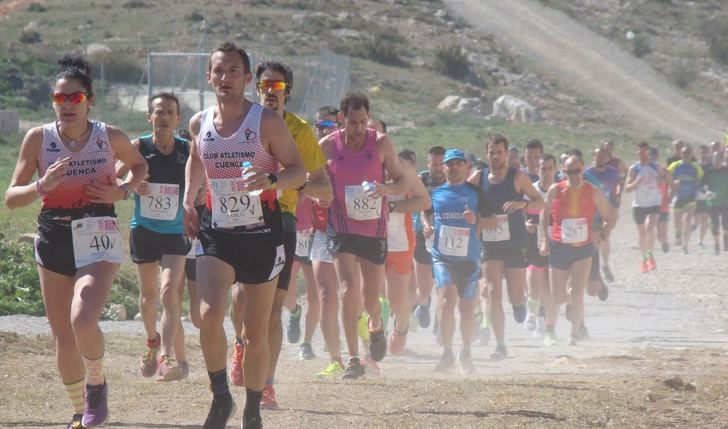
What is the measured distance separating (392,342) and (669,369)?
252 cm

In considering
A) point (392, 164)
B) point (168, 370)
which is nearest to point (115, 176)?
point (168, 370)

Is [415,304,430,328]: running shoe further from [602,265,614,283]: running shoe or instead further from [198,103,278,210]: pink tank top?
[198,103,278,210]: pink tank top

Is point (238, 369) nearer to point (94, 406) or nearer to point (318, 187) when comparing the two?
point (94, 406)

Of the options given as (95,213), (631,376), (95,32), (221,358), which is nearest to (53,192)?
(95,213)

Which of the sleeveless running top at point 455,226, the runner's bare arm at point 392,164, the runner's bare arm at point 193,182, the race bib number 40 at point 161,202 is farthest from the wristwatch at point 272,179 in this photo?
the sleeveless running top at point 455,226

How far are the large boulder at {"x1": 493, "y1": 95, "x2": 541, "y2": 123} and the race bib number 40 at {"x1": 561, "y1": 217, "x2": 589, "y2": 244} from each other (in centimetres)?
3559

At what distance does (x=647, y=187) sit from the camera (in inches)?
872

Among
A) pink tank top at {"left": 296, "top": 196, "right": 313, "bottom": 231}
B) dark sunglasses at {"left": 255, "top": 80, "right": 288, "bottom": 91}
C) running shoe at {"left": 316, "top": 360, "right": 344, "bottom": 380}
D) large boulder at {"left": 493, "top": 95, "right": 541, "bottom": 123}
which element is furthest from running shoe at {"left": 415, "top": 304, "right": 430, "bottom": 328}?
large boulder at {"left": 493, "top": 95, "right": 541, "bottom": 123}

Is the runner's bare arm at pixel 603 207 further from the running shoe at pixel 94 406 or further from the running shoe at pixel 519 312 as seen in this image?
the running shoe at pixel 94 406

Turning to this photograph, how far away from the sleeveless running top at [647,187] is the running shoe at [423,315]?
8.32m

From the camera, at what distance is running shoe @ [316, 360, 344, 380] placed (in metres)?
10.1

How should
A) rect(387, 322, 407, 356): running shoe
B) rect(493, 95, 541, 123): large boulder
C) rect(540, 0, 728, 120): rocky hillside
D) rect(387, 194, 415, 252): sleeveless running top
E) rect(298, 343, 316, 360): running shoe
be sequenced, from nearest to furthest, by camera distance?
rect(387, 194, 415, 252): sleeveless running top, rect(298, 343, 316, 360): running shoe, rect(387, 322, 407, 356): running shoe, rect(493, 95, 541, 123): large boulder, rect(540, 0, 728, 120): rocky hillside

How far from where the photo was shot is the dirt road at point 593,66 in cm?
5341

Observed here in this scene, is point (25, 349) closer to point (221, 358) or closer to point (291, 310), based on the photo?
point (291, 310)
